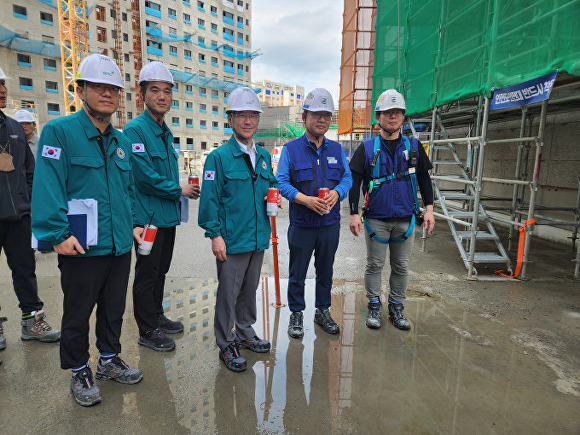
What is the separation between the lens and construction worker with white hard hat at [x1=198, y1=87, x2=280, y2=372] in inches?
106

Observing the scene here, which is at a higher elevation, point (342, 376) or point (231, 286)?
point (231, 286)

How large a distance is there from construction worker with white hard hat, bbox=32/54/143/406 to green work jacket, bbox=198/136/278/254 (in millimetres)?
565

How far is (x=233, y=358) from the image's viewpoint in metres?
2.76

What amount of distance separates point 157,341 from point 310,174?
2.03 meters

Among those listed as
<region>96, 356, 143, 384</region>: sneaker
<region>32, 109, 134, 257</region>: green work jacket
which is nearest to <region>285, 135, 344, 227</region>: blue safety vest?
<region>32, 109, 134, 257</region>: green work jacket

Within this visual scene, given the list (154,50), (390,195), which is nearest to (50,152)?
(390,195)

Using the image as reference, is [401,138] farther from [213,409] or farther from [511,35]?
[213,409]

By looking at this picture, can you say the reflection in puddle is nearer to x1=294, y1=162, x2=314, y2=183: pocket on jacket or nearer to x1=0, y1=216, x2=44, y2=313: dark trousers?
x1=0, y1=216, x2=44, y2=313: dark trousers

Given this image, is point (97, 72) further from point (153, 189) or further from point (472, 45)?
point (472, 45)

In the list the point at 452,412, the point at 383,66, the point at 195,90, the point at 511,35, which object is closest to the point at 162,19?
the point at 195,90

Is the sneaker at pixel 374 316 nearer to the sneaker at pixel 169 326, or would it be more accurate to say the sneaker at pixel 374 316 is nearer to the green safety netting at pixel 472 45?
the sneaker at pixel 169 326

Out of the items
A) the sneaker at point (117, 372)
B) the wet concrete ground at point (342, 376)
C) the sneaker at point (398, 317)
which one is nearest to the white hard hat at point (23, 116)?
the wet concrete ground at point (342, 376)

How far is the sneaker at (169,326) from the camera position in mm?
3324

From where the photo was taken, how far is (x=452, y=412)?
2309mm
